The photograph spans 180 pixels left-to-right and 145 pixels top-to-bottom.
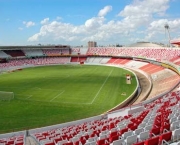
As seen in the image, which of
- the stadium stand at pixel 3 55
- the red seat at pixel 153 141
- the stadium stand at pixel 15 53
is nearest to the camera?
the red seat at pixel 153 141

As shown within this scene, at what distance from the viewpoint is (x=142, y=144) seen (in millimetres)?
8469

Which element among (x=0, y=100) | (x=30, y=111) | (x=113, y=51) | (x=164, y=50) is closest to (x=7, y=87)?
(x=0, y=100)

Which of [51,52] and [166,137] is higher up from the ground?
[51,52]

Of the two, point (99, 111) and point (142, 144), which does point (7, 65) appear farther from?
point (142, 144)

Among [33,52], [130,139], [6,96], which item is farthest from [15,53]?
[130,139]

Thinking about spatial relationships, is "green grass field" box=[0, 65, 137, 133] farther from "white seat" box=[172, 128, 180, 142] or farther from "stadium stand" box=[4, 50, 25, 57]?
"stadium stand" box=[4, 50, 25, 57]

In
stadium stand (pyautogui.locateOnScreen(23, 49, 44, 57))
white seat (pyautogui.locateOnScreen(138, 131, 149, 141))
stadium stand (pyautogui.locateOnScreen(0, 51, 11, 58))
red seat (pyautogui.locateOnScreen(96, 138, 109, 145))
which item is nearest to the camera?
white seat (pyautogui.locateOnScreen(138, 131, 149, 141))

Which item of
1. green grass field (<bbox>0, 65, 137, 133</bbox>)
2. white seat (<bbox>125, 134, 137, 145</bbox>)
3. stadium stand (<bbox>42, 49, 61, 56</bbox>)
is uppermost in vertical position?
stadium stand (<bbox>42, 49, 61, 56</bbox>)

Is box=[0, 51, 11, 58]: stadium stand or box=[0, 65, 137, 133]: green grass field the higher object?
box=[0, 51, 11, 58]: stadium stand

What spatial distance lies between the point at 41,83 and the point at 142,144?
47632mm

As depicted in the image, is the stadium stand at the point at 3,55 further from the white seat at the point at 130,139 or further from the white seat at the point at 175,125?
the white seat at the point at 130,139

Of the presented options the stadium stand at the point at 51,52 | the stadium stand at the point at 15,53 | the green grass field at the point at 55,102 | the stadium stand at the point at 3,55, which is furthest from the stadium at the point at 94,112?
the stadium stand at the point at 51,52

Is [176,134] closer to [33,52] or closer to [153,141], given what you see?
[153,141]

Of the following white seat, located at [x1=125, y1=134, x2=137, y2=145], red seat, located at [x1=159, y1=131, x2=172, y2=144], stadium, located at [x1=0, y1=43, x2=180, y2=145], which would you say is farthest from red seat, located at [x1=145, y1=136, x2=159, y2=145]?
white seat, located at [x1=125, y1=134, x2=137, y2=145]
